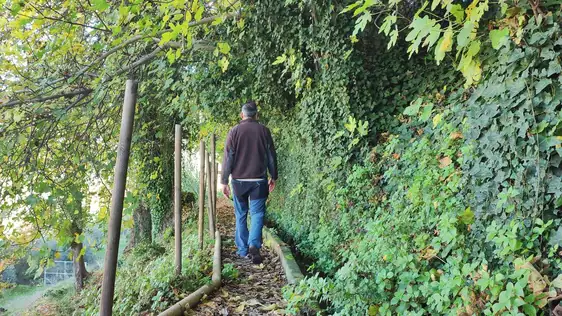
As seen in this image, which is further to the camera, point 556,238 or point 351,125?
point 351,125

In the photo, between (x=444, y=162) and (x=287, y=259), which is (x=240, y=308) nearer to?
(x=287, y=259)

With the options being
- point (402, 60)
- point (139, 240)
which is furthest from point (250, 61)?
point (139, 240)

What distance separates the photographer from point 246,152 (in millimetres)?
5531

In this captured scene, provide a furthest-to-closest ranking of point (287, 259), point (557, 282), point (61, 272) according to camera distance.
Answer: point (61, 272), point (287, 259), point (557, 282)

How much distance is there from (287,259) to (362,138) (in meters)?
2.08

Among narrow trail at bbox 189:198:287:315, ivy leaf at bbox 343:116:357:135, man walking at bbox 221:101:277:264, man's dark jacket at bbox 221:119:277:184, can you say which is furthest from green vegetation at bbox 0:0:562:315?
man's dark jacket at bbox 221:119:277:184

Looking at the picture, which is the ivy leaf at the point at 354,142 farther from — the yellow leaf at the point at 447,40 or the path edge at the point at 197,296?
the yellow leaf at the point at 447,40

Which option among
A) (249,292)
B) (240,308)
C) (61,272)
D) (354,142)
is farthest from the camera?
(61,272)

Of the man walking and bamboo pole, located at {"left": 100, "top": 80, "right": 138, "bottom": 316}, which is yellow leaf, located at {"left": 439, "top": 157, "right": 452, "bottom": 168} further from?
bamboo pole, located at {"left": 100, "top": 80, "right": 138, "bottom": 316}

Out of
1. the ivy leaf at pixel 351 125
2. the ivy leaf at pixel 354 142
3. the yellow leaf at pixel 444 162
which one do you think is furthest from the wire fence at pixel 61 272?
the yellow leaf at pixel 444 162

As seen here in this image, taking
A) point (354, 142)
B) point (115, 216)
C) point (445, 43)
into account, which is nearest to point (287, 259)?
point (354, 142)

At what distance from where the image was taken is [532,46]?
8.26ft

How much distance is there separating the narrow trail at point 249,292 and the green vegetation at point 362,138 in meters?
0.25

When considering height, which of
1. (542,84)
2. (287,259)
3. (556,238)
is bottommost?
(287,259)
